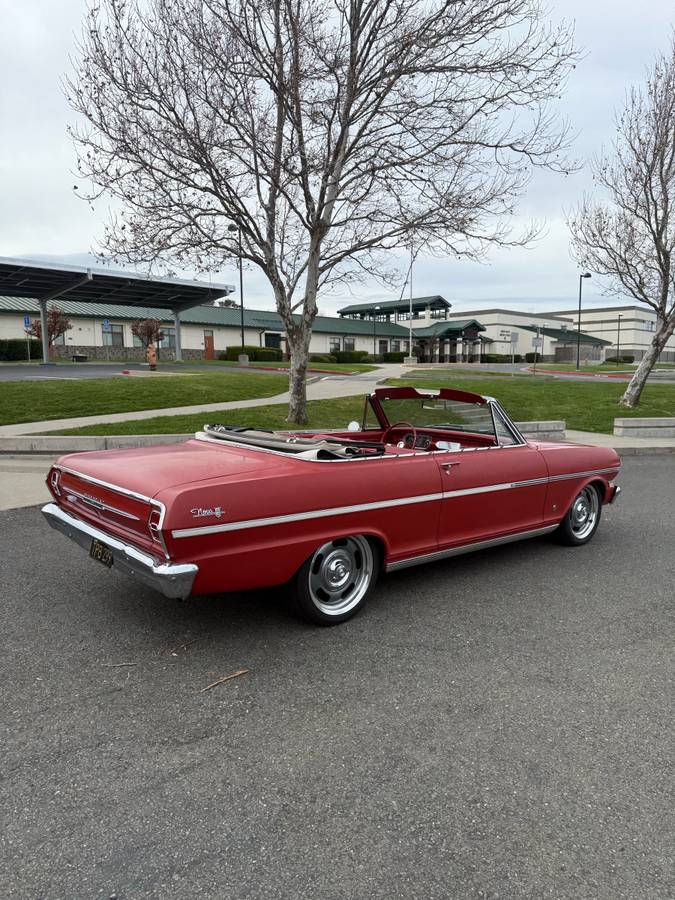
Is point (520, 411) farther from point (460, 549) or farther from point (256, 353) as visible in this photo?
point (256, 353)

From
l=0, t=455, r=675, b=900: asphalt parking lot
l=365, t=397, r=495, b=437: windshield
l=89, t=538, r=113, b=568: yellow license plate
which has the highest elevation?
l=365, t=397, r=495, b=437: windshield

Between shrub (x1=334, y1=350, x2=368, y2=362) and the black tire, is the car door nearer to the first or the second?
the black tire

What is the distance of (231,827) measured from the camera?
2061mm

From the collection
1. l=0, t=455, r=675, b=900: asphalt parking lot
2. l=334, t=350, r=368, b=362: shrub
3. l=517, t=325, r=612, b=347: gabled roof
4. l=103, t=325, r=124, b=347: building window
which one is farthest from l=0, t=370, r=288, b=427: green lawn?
l=517, t=325, r=612, b=347: gabled roof

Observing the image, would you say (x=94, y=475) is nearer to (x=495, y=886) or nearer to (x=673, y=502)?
(x=495, y=886)

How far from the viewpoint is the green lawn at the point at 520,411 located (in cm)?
1165

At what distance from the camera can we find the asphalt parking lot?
1904 millimetres

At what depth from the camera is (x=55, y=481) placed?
4.07 metres

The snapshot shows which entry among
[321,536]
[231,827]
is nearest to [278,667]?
[321,536]

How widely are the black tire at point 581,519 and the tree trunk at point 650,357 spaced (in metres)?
11.3

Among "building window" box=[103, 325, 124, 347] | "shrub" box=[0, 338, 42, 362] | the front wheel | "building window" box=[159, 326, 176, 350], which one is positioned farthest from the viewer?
"building window" box=[159, 326, 176, 350]

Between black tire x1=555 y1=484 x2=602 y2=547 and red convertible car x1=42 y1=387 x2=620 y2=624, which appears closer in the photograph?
red convertible car x1=42 y1=387 x2=620 y2=624

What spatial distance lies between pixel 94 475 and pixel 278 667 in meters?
1.56

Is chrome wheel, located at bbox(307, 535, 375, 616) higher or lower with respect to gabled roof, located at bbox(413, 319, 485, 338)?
lower
